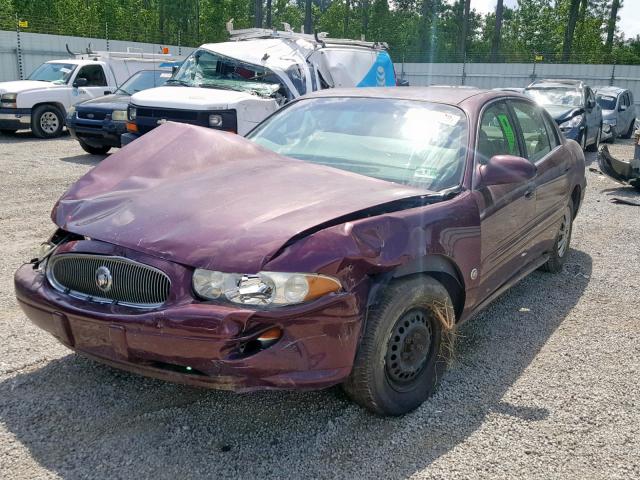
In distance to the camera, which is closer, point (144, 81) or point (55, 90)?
point (144, 81)

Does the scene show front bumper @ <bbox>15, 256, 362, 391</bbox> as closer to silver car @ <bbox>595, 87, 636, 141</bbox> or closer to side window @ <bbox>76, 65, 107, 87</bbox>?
side window @ <bbox>76, 65, 107, 87</bbox>

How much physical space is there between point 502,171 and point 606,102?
648 inches

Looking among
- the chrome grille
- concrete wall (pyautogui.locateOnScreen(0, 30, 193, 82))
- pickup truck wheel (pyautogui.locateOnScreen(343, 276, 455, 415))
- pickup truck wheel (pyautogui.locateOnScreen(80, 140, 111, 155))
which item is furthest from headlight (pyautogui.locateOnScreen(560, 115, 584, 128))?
concrete wall (pyautogui.locateOnScreen(0, 30, 193, 82))

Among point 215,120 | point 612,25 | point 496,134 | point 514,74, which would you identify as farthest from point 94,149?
point 612,25

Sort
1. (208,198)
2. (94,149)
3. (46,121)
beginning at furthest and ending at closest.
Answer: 1. (46,121)
2. (94,149)
3. (208,198)

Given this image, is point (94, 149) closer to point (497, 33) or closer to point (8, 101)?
point (8, 101)

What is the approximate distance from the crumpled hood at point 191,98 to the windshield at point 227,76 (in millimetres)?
304

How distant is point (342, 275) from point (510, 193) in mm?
1758

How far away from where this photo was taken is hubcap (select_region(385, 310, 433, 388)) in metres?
2.95

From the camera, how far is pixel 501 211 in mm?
3742

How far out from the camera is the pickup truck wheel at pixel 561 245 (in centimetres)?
534

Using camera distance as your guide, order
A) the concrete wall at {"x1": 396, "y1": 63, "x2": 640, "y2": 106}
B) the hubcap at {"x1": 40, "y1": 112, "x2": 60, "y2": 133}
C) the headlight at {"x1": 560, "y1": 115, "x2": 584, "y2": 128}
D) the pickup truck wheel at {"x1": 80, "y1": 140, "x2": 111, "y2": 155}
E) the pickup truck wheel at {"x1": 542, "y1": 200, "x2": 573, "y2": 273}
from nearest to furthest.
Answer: the pickup truck wheel at {"x1": 542, "y1": 200, "x2": 573, "y2": 273} < the pickup truck wheel at {"x1": 80, "y1": 140, "x2": 111, "y2": 155} < the headlight at {"x1": 560, "y1": 115, "x2": 584, "y2": 128} < the hubcap at {"x1": 40, "y1": 112, "x2": 60, "y2": 133} < the concrete wall at {"x1": 396, "y1": 63, "x2": 640, "y2": 106}

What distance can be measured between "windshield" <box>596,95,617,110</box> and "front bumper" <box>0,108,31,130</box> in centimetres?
1502

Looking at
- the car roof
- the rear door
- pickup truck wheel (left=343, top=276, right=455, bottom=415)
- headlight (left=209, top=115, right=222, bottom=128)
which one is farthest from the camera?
headlight (left=209, top=115, right=222, bottom=128)
